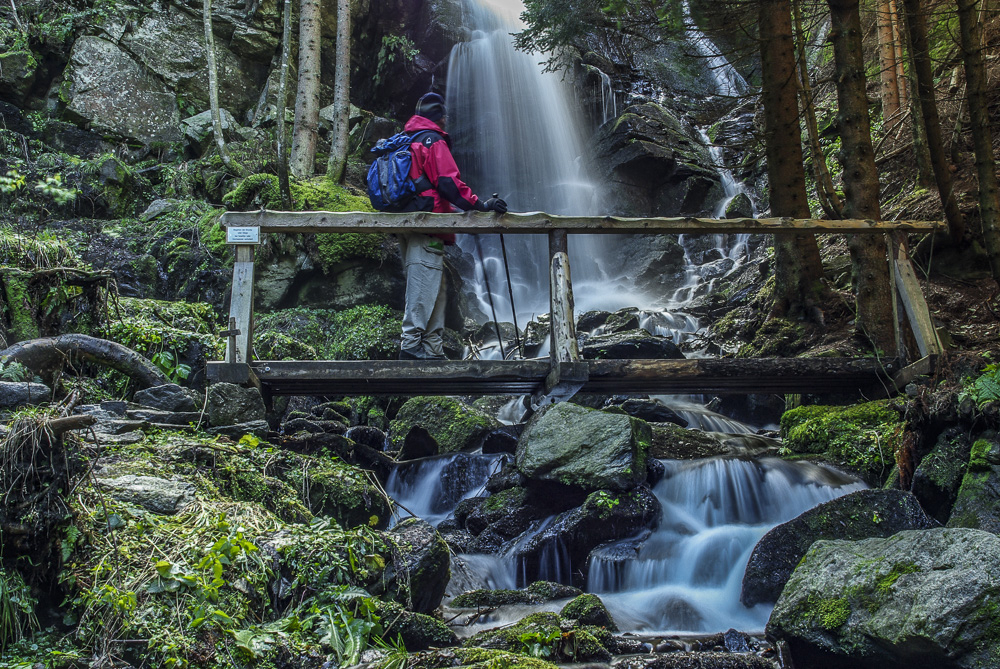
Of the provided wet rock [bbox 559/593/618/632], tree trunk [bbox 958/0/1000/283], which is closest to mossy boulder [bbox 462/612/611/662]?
wet rock [bbox 559/593/618/632]

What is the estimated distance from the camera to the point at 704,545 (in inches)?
234

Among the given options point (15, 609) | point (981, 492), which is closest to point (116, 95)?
point (15, 609)

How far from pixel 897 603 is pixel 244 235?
5481 mm

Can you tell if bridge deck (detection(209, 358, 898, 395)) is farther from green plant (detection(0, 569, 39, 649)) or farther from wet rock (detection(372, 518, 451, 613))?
green plant (detection(0, 569, 39, 649))

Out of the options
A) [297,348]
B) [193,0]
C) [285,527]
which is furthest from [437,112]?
[193,0]

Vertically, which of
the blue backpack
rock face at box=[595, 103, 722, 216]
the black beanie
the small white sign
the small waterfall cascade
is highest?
rock face at box=[595, 103, 722, 216]

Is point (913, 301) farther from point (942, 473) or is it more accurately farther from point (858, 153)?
point (942, 473)

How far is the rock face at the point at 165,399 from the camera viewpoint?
17.6 ft

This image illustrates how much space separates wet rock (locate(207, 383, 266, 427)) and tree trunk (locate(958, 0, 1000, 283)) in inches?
259

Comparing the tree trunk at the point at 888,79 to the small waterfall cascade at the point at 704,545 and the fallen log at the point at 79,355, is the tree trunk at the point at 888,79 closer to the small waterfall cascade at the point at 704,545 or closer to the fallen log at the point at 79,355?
the small waterfall cascade at the point at 704,545

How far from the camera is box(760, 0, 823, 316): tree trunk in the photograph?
9.21 metres

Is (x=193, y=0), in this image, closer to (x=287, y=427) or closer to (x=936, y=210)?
(x=287, y=427)

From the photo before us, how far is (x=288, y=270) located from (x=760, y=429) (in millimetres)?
7940

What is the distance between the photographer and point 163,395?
213 inches
